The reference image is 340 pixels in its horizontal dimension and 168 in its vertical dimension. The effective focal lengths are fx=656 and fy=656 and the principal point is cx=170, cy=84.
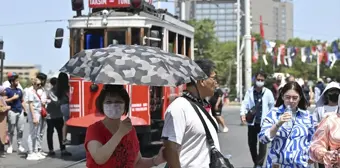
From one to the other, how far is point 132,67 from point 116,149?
553 millimetres

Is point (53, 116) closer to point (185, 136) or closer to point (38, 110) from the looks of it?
point (38, 110)

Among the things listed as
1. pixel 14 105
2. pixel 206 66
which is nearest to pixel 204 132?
pixel 206 66

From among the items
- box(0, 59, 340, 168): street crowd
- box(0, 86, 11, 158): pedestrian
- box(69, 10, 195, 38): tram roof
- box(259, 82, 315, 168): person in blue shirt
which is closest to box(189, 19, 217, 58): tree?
box(69, 10, 195, 38): tram roof

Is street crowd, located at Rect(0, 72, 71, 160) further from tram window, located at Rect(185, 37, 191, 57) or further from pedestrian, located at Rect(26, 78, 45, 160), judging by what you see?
tram window, located at Rect(185, 37, 191, 57)

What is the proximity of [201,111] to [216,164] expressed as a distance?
15.0 inches

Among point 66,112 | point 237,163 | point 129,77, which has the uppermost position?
point 129,77

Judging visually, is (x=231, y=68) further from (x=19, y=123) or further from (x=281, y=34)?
(x=281, y=34)

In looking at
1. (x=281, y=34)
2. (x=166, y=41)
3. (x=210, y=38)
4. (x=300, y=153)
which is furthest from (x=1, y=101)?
(x=281, y=34)

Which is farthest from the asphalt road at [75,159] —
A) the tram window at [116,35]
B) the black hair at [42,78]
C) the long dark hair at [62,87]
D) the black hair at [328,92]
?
the black hair at [328,92]

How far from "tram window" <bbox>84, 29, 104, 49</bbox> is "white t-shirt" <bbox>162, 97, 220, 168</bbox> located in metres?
7.91

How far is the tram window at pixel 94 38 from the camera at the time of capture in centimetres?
1228

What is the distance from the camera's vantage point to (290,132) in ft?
19.0

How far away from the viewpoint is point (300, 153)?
5.71 m

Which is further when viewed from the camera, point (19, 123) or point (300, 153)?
point (19, 123)
